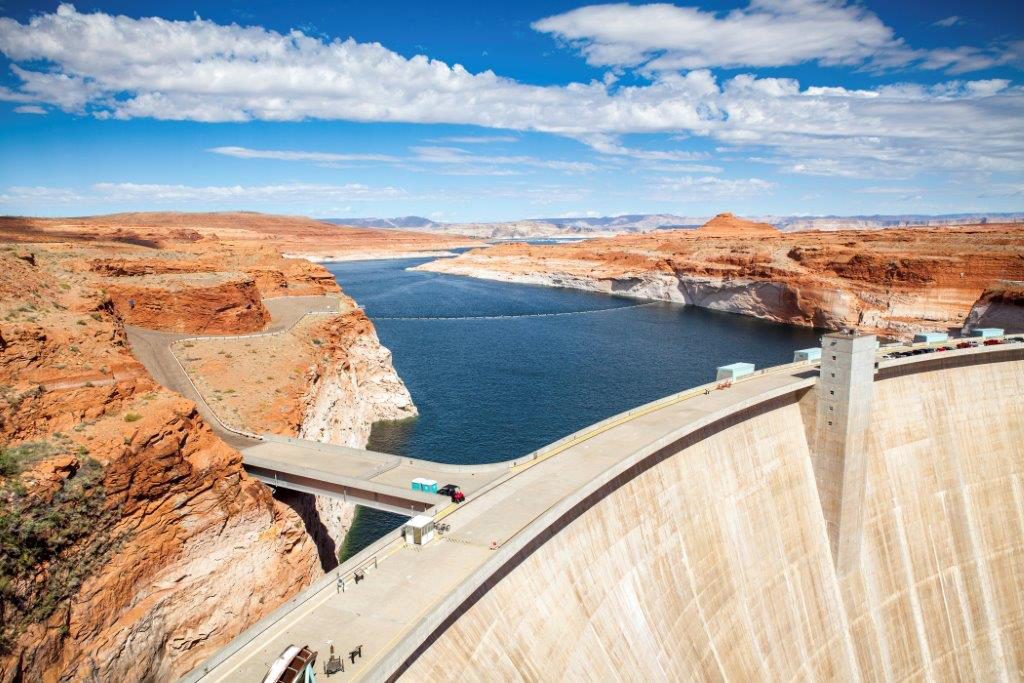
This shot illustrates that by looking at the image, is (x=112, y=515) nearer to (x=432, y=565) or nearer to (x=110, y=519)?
(x=110, y=519)

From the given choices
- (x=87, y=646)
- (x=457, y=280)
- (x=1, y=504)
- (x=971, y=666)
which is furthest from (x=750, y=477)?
(x=457, y=280)

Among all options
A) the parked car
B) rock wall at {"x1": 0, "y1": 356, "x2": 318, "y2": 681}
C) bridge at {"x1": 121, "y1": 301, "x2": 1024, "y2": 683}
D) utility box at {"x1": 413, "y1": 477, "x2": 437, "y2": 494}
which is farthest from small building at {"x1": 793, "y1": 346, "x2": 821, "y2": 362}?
rock wall at {"x1": 0, "y1": 356, "x2": 318, "y2": 681}

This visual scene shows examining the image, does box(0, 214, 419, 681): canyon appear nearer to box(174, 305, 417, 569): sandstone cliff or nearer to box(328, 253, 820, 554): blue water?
box(174, 305, 417, 569): sandstone cliff

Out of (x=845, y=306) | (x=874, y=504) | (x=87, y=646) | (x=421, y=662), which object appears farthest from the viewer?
(x=845, y=306)

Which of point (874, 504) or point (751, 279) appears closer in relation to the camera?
point (874, 504)

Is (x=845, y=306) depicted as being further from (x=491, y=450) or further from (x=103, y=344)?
(x=103, y=344)

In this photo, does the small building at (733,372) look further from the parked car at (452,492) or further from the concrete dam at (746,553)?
the parked car at (452,492)

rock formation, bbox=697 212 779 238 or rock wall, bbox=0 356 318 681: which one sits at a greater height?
rock formation, bbox=697 212 779 238

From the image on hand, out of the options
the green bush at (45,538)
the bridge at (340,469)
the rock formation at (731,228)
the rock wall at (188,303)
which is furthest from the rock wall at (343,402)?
the rock formation at (731,228)
